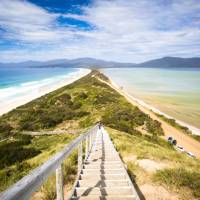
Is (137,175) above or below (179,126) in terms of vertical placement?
above

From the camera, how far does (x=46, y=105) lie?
36.9 meters

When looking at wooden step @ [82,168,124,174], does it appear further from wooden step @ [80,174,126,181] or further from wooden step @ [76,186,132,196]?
wooden step @ [76,186,132,196]

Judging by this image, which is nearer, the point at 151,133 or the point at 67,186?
the point at 67,186

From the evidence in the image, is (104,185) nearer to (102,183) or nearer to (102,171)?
(102,183)

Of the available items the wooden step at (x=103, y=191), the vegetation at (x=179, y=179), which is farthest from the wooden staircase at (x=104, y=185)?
the vegetation at (x=179, y=179)

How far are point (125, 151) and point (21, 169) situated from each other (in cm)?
397


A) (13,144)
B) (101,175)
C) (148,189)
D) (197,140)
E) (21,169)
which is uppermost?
(101,175)

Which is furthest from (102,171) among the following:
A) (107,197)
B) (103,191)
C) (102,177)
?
(107,197)

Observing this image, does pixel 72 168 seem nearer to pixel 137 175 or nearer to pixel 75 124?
pixel 137 175

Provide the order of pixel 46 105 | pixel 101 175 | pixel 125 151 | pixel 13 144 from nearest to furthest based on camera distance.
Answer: pixel 101 175
pixel 125 151
pixel 13 144
pixel 46 105

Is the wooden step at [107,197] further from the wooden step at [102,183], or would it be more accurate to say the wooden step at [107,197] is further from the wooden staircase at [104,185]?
the wooden step at [102,183]

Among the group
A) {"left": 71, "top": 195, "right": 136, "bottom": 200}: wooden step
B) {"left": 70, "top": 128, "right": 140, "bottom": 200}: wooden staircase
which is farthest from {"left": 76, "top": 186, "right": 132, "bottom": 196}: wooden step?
{"left": 71, "top": 195, "right": 136, "bottom": 200}: wooden step

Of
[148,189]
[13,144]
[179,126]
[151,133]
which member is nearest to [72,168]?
[148,189]

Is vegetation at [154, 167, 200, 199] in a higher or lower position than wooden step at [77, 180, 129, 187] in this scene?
lower
